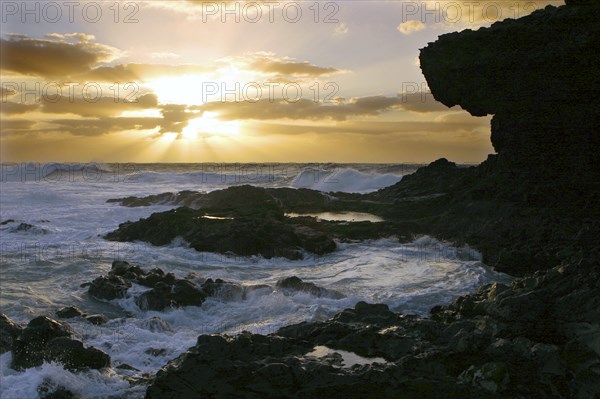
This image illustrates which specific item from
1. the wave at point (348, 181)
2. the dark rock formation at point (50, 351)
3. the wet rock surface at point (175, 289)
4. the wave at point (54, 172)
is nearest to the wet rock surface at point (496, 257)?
the wet rock surface at point (175, 289)

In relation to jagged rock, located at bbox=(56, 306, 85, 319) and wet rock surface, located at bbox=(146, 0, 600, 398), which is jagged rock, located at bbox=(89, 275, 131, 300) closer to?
jagged rock, located at bbox=(56, 306, 85, 319)

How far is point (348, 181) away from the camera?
158ft

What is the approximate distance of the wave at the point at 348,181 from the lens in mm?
46562

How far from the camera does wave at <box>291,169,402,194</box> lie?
4656 centimetres

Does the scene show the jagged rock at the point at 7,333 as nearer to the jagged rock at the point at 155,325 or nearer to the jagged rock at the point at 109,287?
the jagged rock at the point at 155,325

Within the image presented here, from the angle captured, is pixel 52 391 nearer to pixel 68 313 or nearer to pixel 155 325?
pixel 155 325

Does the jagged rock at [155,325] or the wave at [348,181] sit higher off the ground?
the wave at [348,181]

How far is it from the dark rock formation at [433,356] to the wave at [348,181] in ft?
122

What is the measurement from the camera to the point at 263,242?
17312 millimetres

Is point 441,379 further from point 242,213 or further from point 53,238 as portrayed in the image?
point 53,238

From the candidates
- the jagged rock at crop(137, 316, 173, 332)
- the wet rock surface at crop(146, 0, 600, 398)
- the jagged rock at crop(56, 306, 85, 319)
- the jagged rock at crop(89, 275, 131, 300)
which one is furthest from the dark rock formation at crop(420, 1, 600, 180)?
the jagged rock at crop(56, 306, 85, 319)

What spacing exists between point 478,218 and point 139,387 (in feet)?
46.8

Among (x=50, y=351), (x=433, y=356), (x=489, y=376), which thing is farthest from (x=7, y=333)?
(x=489, y=376)

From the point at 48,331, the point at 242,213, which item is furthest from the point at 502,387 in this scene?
the point at 242,213
